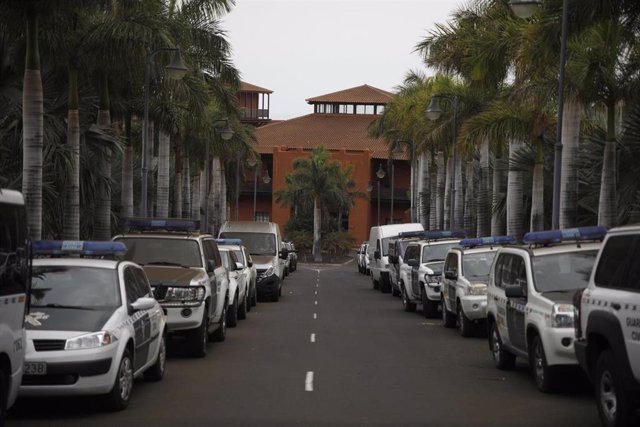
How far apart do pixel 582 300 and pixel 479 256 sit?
11416mm

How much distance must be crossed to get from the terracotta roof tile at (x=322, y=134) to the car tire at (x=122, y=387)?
8534 centimetres

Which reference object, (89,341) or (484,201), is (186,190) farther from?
(89,341)

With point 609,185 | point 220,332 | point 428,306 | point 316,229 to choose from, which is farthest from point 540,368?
point 316,229

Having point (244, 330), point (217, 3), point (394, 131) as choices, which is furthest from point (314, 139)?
point (244, 330)

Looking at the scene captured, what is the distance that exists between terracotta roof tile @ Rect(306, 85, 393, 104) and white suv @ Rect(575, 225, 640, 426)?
94555 millimetres

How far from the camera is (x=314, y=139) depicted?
328ft

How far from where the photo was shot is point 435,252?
2828 centimetres

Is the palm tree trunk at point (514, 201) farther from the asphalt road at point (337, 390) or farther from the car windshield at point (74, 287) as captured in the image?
the car windshield at point (74, 287)

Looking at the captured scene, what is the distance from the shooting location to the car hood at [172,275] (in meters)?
Result: 17.1

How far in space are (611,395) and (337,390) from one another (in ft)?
14.3

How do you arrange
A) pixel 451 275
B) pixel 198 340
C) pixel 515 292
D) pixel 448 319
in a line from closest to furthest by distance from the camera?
pixel 515 292
pixel 198 340
pixel 451 275
pixel 448 319

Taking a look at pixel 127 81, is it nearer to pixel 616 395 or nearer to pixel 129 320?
pixel 129 320

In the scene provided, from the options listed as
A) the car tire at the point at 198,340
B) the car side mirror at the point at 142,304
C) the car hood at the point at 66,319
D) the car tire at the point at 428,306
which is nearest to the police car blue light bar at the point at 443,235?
the car tire at the point at 428,306

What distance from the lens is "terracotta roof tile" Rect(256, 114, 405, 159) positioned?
325ft
